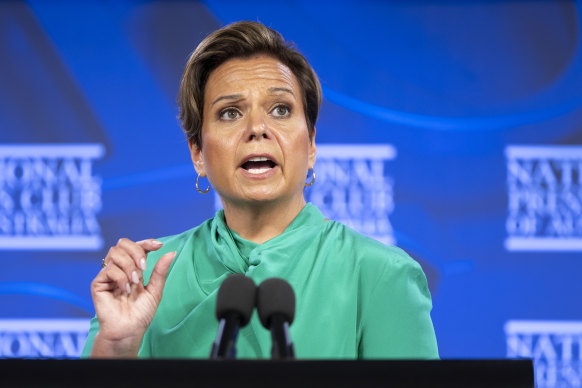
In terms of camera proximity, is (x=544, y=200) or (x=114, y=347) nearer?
(x=114, y=347)

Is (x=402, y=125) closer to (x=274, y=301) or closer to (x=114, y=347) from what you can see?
(x=114, y=347)

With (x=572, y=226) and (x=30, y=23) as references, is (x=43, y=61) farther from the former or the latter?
(x=572, y=226)

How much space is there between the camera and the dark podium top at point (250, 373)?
2.69ft

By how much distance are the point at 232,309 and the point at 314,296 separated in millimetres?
623

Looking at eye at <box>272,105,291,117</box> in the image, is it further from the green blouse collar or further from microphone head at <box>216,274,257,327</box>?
microphone head at <box>216,274,257,327</box>

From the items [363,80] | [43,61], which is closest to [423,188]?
[363,80]

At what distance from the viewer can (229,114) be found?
1650 mm

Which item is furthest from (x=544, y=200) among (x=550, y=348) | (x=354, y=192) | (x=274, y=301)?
(x=274, y=301)

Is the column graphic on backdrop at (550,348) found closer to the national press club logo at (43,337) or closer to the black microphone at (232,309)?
the national press club logo at (43,337)

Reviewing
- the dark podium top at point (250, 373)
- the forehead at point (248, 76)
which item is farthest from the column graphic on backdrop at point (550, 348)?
the dark podium top at point (250, 373)

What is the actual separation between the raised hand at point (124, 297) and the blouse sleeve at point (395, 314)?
433mm

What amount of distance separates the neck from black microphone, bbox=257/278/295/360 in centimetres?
69

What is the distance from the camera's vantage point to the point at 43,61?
9.93 feet

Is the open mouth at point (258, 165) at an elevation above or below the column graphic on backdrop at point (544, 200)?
below
